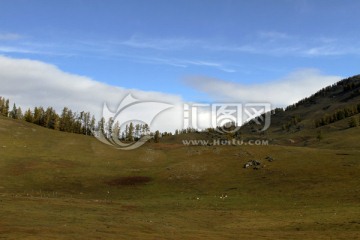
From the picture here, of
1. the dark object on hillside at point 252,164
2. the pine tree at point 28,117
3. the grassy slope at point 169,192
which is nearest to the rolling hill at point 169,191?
the grassy slope at point 169,192

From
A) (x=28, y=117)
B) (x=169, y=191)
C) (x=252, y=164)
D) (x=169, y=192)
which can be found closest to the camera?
(x=169, y=192)

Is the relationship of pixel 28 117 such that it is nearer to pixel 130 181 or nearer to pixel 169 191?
pixel 130 181

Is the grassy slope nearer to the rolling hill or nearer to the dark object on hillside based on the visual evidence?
the rolling hill

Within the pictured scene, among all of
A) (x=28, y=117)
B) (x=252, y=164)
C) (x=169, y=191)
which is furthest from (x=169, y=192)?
(x=28, y=117)

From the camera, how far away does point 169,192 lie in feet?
256

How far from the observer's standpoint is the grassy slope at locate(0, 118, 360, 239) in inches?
1464

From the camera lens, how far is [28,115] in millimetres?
196375

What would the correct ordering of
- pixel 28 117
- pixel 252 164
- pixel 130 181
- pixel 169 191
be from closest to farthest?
pixel 169 191 < pixel 130 181 < pixel 252 164 < pixel 28 117

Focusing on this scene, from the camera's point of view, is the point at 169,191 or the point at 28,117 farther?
the point at 28,117

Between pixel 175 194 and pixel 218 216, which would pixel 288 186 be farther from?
pixel 218 216

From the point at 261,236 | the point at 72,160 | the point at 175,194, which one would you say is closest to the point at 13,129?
the point at 72,160

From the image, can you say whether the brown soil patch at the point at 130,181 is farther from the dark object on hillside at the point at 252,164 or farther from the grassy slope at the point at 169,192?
the dark object on hillside at the point at 252,164

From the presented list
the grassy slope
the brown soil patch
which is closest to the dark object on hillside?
the grassy slope

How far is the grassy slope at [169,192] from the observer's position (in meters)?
37.2
